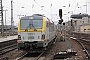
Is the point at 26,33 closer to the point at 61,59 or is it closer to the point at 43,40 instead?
the point at 43,40

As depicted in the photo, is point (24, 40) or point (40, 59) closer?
point (40, 59)

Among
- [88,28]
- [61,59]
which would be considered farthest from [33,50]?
[88,28]

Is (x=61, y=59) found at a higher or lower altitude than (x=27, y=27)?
lower

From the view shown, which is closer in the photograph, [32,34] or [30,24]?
[32,34]

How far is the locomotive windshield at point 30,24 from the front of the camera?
13938 millimetres

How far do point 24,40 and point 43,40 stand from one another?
55.5 inches

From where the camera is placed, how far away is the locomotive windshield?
13.9 meters

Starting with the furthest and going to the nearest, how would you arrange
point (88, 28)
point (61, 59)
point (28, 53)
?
point (88, 28) → point (28, 53) → point (61, 59)

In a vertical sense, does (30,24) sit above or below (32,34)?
above

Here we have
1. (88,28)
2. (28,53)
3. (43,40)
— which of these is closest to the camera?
(43,40)

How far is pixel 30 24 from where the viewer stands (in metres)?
14.1

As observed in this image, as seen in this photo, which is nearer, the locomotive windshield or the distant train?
the distant train

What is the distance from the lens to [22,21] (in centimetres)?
1421

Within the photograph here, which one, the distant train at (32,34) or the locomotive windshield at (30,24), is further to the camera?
the locomotive windshield at (30,24)
